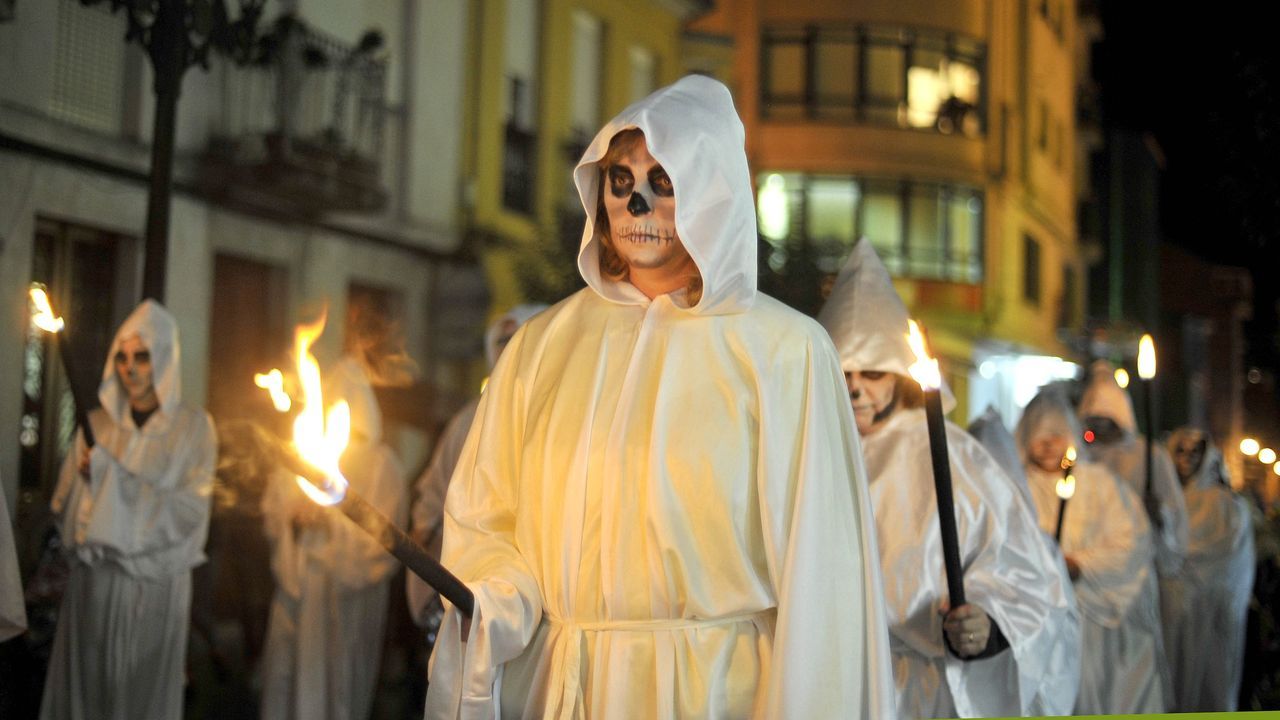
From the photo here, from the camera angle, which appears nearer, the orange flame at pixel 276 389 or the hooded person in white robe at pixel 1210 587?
the orange flame at pixel 276 389

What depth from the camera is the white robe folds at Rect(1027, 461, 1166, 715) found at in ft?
29.4

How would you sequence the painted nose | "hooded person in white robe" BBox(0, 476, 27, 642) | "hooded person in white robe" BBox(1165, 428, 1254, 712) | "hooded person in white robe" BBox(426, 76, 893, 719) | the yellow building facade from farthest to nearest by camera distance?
the yellow building facade
"hooded person in white robe" BBox(1165, 428, 1254, 712)
"hooded person in white robe" BBox(0, 476, 27, 642)
the painted nose
"hooded person in white robe" BBox(426, 76, 893, 719)

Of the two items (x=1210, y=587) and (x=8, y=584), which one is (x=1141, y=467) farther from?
(x=8, y=584)

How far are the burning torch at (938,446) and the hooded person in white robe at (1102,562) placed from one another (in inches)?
163

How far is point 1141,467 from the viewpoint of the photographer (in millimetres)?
11266

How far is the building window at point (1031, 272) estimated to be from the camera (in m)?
18.2

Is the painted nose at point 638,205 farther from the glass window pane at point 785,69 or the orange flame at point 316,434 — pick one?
the glass window pane at point 785,69

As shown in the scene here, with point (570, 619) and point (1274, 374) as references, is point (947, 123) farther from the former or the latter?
point (570, 619)

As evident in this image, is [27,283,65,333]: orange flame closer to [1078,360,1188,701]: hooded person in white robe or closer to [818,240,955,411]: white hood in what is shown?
[818,240,955,411]: white hood

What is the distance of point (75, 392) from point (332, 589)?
3284 millimetres

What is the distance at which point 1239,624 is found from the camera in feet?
39.3

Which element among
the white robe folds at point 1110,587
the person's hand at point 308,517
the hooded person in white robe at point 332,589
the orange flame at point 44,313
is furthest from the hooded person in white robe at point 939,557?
the person's hand at point 308,517

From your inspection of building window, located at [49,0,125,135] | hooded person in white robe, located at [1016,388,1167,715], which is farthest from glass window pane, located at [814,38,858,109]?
building window, located at [49,0,125,135]

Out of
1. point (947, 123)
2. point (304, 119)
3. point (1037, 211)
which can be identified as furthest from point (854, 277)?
point (947, 123)
